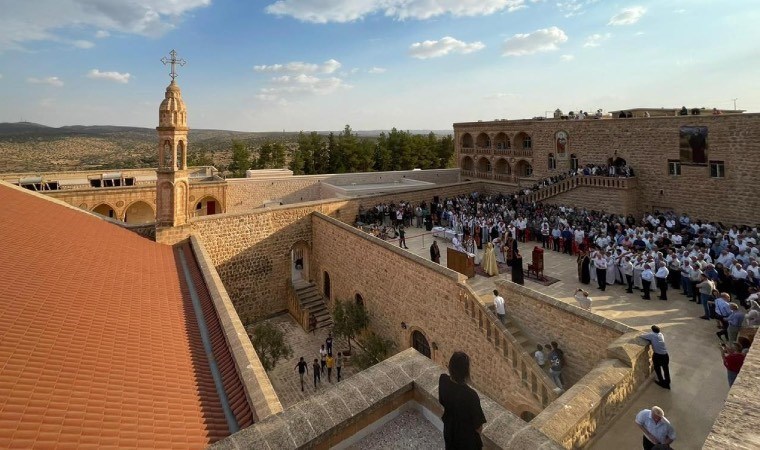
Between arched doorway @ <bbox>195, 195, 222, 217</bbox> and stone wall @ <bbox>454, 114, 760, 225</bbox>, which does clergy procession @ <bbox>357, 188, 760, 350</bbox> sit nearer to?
stone wall @ <bbox>454, 114, 760, 225</bbox>

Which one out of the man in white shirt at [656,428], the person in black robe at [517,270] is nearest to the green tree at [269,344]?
the person in black robe at [517,270]

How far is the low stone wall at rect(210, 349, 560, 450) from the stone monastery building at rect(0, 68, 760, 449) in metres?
0.02

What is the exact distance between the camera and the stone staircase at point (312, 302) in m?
20.1

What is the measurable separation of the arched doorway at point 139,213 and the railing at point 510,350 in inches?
1093

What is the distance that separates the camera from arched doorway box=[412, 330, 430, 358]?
46.1 feet

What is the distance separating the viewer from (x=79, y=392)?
460 cm

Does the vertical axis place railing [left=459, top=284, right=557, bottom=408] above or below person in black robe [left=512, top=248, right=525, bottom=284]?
below

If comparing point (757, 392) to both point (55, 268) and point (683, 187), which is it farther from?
point (683, 187)

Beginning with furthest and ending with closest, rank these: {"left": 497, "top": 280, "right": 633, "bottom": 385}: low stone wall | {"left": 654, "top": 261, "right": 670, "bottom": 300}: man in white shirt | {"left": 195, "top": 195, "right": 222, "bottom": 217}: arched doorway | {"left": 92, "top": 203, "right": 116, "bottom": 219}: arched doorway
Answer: {"left": 195, "top": 195, "right": 222, "bottom": 217}: arched doorway < {"left": 92, "top": 203, "right": 116, "bottom": 219}: arched doorway < {"left": 654, "top": 261, "right": 670, "bottom": 300}: man in white shirt < {"left": 497, "top": 280, "right": 633, "bottom": 385}: low stone wall

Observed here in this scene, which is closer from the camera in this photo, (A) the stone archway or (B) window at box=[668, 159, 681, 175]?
(A) the stone archway

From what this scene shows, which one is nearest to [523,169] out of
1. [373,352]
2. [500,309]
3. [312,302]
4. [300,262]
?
[300,262]

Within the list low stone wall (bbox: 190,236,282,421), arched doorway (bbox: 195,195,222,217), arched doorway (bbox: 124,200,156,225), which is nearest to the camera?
low stone wall (bbox: 190,236,282,421)

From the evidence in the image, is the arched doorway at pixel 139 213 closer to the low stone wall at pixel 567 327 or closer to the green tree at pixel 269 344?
the green tree at pixel 269 344

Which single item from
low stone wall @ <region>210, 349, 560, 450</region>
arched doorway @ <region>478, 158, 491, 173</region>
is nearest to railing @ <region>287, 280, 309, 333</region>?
low stone wall @ <region>210, 349, 560, 450</region>
